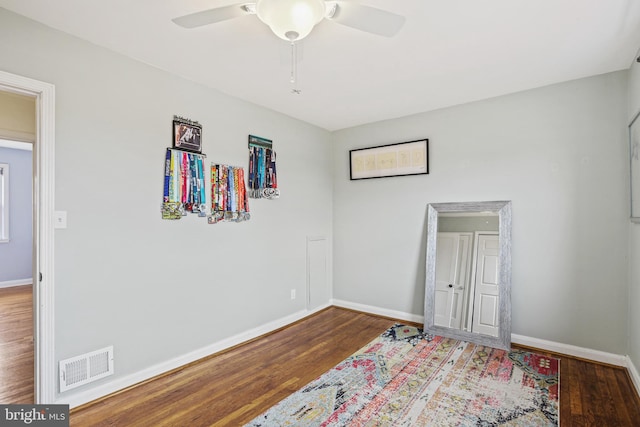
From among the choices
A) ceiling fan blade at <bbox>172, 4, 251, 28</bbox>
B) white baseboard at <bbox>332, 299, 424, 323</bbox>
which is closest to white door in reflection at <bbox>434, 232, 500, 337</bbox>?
white baseboard at <bbox>332, 299, 424, 323</bbox>

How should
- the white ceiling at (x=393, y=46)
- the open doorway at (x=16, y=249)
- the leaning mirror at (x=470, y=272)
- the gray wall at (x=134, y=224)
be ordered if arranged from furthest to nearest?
1. the leaning mirror at (x=470, y=272)
2. the open doorway at (x=16, y=249)
3. the gray wall at (x=134, y=224)
4. the white ceiling at (x=393, y=46)

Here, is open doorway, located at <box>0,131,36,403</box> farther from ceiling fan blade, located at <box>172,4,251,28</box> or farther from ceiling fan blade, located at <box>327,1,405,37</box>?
ceiling fan blade, located at <box>327,1,405,37</box>

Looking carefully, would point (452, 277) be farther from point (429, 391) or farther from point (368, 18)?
point (368, 18)

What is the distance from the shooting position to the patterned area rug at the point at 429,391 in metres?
2.04

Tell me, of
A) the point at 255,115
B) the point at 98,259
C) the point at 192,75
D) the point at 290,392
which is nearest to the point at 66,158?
the point at 98,259

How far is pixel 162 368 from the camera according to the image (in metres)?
2.62

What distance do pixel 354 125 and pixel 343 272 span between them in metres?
1.98

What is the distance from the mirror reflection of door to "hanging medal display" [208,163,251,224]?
2.15 meters

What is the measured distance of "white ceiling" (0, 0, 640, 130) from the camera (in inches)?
74.7

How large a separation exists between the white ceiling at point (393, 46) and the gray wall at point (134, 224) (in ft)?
0.60

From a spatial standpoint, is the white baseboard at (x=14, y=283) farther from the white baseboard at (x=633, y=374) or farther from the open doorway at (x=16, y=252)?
the white baseboard at (x=633, y=374)

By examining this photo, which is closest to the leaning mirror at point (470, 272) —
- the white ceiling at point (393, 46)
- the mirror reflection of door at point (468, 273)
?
the mirror reflection of door at point (468, 273)

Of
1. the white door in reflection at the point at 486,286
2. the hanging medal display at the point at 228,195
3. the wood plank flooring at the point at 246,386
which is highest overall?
the hanging medal display at the point at 228,195

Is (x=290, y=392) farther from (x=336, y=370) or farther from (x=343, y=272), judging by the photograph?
(x=343, y=272)
